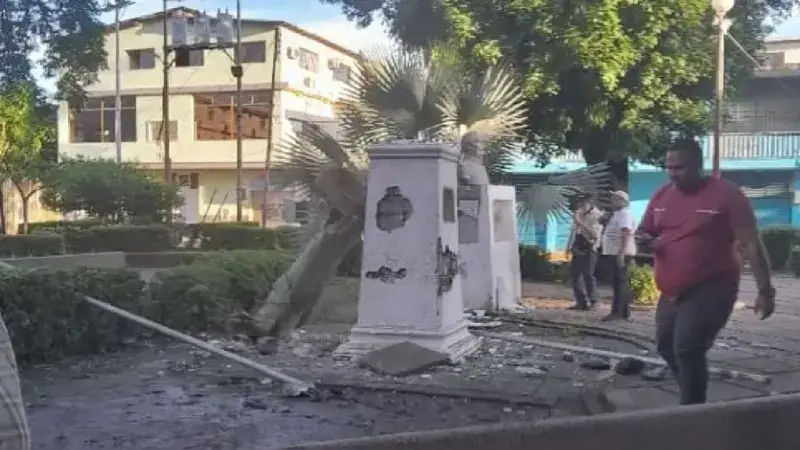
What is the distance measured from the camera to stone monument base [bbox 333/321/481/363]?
25.7 feet

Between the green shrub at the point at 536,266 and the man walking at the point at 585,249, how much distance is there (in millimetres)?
6196

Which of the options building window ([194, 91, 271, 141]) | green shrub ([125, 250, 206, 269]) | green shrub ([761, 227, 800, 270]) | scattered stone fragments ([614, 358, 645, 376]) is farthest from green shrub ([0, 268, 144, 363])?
building window ([194, 91, 271, 141])

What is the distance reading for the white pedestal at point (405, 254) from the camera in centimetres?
792

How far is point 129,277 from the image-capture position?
8703 millimetres

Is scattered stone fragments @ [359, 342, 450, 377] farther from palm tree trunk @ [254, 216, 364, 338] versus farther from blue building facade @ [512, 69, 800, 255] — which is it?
blue building facade @ [512, 69, 800, 255]

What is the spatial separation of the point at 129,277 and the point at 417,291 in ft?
8.74

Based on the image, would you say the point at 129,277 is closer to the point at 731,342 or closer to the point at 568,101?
the point at 731,342

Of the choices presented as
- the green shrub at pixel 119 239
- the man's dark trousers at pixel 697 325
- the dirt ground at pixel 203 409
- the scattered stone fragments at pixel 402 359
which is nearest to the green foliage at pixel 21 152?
the green shrub at pixel 119 239

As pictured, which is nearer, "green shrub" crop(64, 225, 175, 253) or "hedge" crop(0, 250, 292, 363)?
"hedge" crop(0, 250, 292, 363)

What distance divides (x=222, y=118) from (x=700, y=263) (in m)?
40.1

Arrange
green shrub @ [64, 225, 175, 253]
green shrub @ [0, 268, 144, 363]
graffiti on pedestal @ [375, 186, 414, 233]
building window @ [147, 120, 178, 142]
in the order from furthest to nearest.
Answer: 1. building window @ [147, 120, 178, 142]
2. green shrub @ [64, 225, 175, 253]
3. graffiti on pedestal @ [375, 186, 414, 233]
4. green shrub @ [0, 268, 144, 363]

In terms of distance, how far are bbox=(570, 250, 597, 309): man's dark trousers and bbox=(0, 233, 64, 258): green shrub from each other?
12.1 m

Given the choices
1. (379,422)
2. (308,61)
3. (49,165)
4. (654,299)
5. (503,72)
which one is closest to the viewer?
(379,422)

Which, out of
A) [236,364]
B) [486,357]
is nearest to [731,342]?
[486,357]
